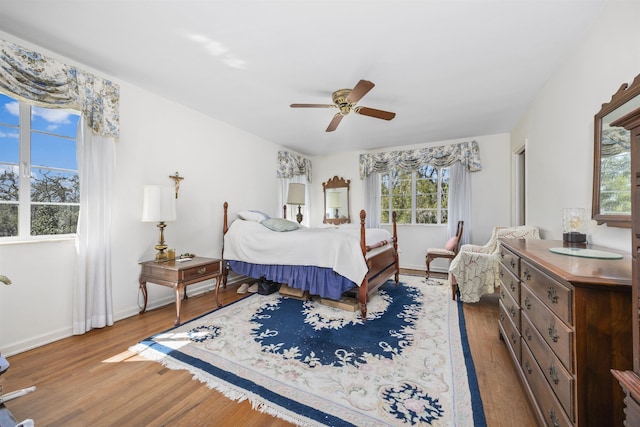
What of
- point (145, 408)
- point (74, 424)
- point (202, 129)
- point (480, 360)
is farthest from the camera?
point (202, 129)

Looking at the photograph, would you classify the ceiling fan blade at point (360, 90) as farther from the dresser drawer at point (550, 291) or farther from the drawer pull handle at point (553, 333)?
the drawer pull handle at point (553, 333)

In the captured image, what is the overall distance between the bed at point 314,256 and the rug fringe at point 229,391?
140cm

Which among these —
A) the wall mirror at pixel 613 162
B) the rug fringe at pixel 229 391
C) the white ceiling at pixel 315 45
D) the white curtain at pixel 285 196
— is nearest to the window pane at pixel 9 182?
the white ceiling at pixel 315 45

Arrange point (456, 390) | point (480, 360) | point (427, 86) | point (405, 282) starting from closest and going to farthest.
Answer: point (456, 390), point (480, 360), point (427, 86), point (405, 282)

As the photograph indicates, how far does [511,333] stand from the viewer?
1810 millimetres

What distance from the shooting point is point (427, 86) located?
285 centimetres

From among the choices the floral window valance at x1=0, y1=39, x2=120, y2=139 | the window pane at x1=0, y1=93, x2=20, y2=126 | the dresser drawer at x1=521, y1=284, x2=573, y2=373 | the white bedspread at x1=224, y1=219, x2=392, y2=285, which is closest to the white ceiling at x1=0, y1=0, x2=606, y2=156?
the floral window valance at x1=0, y1=39, x2=120, y2=139

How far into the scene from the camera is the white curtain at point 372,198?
17.7 feet

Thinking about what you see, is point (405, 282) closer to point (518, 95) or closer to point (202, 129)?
point (518, 95)

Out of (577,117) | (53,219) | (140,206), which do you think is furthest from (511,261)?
(53,219)

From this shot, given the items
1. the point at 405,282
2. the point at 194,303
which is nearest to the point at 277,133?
the point at 194,303

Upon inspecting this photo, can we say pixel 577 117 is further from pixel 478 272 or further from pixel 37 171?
pixel 37 171

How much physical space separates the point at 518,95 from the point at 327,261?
2912 mm

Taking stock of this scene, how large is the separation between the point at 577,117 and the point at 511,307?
163cm
